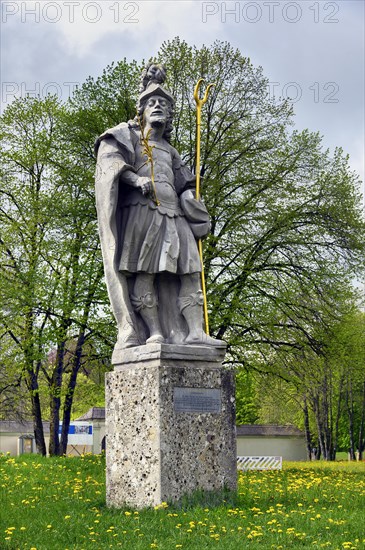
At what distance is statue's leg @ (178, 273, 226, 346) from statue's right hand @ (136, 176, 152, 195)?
38.1 inches

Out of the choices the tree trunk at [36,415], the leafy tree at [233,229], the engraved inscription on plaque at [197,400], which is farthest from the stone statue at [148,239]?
the tree trunk at [36,415]

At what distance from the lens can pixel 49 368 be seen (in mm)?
23781

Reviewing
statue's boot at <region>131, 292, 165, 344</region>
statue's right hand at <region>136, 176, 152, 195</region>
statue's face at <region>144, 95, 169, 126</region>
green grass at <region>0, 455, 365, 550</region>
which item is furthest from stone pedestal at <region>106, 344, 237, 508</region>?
statue's face at <region>144, 95, 169, 126</region>

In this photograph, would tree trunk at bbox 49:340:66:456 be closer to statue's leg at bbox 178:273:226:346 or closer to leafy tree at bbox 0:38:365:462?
leafy tree at bbox 0:38:365:462

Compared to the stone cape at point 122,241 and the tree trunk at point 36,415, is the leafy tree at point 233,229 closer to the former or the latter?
the tree trunk at point 36,415

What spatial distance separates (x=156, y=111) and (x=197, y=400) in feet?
10.3

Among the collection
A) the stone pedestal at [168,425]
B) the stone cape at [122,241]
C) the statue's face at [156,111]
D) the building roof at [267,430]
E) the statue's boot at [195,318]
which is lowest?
the building roof at [267,430]

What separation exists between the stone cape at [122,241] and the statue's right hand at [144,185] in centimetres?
11

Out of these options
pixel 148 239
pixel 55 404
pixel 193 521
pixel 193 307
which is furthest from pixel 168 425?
pixel 55 404

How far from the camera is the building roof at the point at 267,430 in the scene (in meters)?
42.8

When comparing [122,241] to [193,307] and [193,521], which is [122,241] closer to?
[193,307]

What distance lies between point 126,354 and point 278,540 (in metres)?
2.80

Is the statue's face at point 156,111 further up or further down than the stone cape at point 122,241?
further up

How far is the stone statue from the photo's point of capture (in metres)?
8.27
